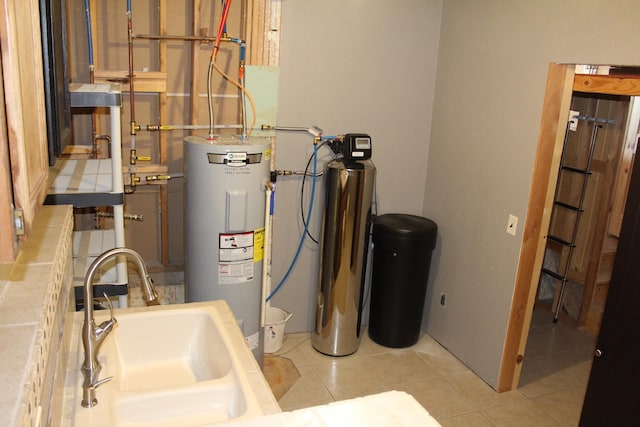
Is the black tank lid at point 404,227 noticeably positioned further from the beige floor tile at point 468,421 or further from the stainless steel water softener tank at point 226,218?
the beige floor tile at point 468,421

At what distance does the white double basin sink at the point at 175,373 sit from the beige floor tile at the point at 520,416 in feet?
6.29

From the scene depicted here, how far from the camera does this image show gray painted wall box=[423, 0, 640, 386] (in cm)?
288

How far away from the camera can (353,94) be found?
12.3 ft

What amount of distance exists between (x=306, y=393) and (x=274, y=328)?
0.51 m

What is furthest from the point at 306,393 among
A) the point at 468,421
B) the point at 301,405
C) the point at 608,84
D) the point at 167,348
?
the point at 608,84

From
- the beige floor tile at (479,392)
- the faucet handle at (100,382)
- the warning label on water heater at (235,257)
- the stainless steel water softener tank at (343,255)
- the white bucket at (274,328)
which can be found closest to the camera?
the faucet handle at (100,382)

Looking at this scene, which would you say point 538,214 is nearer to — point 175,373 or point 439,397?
point 439,397

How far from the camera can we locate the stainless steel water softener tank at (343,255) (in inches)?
140

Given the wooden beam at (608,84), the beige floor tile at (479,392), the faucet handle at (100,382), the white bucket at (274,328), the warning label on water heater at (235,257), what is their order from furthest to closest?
the white bucket at (274,328) → the beige floor tile at (479,392) → the warning label on water heater at (235,257) → the wooden beam at (608,84) → the faucet handle at (100,382)

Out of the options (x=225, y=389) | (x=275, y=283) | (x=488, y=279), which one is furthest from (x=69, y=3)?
(x=488, y=279)

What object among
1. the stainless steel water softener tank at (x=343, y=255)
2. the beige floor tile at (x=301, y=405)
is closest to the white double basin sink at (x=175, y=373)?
the beige floor tile at (x=301, y=405)

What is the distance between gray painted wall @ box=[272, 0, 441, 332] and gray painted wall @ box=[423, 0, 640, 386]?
14 centimetres

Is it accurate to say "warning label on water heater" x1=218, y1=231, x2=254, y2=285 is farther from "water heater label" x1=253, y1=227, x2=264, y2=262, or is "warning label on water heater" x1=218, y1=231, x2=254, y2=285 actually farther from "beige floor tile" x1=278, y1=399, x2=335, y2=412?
"beige floor tile" x1=278, y1=399, x2=335, y2=412

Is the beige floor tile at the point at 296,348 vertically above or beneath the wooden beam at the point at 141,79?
beneath
